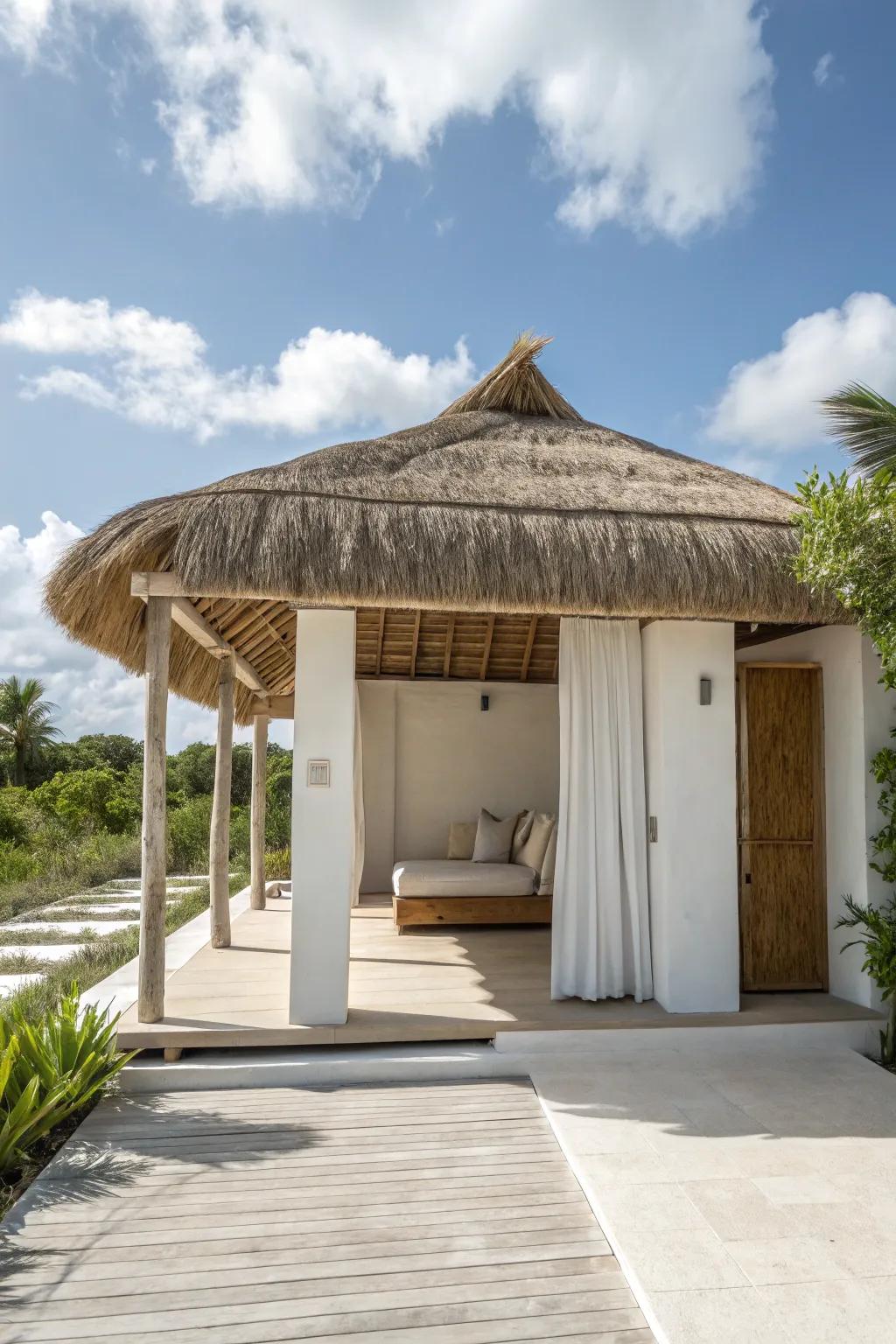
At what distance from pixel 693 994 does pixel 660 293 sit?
7.11m

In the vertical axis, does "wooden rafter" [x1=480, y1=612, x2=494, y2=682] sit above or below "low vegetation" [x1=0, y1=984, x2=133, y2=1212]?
above

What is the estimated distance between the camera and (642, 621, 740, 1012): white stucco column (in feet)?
16.6

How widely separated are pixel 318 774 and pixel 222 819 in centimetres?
264

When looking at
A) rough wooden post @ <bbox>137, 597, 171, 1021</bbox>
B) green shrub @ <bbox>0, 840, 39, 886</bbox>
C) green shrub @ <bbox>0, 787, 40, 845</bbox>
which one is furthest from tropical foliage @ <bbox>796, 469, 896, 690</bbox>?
green shrub @ <bbox>0, 787, 40, 845</bbox>

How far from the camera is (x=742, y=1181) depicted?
3.23 metres

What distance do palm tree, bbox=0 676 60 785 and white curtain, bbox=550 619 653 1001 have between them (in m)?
21.3

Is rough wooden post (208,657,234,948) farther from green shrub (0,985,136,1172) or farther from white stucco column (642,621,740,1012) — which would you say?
white stucco column (642,621,740,1012)

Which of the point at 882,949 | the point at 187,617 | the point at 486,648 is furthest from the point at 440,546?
the point at 486,648

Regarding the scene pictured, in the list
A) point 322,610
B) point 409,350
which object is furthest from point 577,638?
point 409,350

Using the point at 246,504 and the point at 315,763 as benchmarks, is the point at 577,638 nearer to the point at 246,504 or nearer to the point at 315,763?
the point at 315,763

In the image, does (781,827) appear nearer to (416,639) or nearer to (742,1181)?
(742,1181)

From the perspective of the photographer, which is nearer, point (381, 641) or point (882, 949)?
point (882, 949)

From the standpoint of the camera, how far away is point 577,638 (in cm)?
536

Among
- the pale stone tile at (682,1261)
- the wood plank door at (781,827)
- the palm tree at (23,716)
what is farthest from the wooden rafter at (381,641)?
the palm tree at (23,716)
